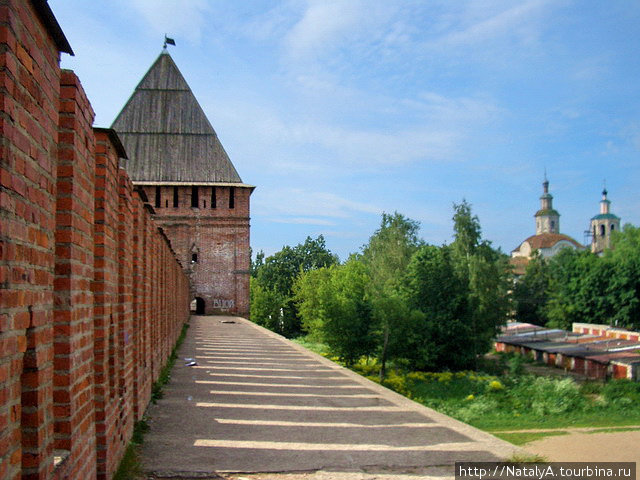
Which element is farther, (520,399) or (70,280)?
(520,399)

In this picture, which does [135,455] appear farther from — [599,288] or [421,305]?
[599,288]

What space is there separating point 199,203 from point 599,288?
30.6 m

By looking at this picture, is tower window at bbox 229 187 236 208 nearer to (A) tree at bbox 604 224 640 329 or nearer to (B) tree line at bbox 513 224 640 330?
Result: (B) tree line at bbox 513 224 640 330

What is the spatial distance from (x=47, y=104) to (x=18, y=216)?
2.03ft

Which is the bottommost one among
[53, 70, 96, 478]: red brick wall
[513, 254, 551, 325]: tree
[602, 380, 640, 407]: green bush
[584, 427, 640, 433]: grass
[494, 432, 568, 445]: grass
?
[602, 380, 640, 407]: green bush

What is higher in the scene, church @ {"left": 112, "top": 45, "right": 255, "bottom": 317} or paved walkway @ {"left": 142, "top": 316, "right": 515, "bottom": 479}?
church @ {"left": 112, "top": 45, "right": 255, "bottom": 317}

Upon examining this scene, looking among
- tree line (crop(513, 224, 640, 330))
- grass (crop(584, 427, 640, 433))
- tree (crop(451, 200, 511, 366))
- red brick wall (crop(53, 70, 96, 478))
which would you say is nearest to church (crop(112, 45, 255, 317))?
tree (crop(451, 200, 511, 366))

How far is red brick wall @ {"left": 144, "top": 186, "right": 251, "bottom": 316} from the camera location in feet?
101

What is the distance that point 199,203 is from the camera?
30891mm

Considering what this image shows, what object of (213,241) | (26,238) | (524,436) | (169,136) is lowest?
(524,436)

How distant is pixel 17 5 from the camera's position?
1.94m

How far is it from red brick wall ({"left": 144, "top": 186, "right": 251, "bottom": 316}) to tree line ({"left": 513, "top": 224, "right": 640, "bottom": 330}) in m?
21.7

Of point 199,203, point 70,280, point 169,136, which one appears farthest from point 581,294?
point 70,280

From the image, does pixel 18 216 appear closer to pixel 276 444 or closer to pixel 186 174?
pixel 276 444
